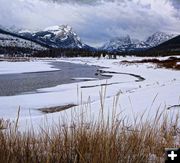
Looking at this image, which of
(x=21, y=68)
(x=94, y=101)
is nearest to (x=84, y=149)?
(x=94, y=101)

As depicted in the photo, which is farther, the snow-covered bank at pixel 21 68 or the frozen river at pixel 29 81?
the snow-covered bank at pixel 21 68

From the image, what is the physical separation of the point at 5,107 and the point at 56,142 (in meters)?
10.8

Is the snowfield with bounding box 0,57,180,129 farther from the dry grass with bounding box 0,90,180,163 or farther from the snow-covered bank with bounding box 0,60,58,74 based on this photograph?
the snow-covered bank with bounding box 0,60,58,74

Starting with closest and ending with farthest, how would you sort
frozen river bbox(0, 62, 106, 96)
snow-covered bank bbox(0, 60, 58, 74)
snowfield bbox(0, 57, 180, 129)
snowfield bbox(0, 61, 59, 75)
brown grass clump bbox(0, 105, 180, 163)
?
1. brown grass clump bbox(0, 105, 180, 163)
2. snowfield bbox(0, 57, 180, 129)
3. frozen river bbox(0, 62, 106, 96)
4. snowfield bbox(0, 61, 59, 75)
5. snow-covered bank bbox(0, 60, 58, 74)

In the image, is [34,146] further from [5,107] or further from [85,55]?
[85,55]

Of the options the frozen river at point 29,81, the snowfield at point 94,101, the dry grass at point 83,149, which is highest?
the dry grass at point 83,149

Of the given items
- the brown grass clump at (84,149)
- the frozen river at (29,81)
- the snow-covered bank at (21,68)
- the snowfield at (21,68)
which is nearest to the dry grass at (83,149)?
the brown grass clump at (84,149)

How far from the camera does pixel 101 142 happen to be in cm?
384

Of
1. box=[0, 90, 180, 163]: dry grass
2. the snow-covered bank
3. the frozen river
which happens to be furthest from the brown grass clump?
the snow-covered bank

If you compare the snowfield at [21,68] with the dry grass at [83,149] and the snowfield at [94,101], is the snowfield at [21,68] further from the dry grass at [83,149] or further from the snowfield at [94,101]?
the dry grass at [83,149]

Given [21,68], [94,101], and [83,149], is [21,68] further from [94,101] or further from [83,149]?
[83,149]

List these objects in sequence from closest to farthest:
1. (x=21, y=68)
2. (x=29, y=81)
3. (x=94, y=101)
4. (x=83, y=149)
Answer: (x=83, y=149), (x=94, y=101), (x=29, y=81), (x=21, y=68)

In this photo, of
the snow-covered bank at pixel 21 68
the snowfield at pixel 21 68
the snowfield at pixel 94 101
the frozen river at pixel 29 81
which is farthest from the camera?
the snow-covered bank at pixel 21 68

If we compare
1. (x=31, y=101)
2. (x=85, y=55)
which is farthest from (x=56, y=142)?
(x=85, y=55)
